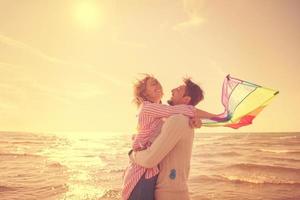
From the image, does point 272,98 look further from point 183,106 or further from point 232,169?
point 232,169

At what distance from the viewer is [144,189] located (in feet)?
10.2

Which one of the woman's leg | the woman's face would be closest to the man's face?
the woman's face

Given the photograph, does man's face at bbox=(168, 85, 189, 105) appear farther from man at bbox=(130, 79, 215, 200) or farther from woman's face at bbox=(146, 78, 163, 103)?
woman's face at bbox=(146, 78, 163, 103)

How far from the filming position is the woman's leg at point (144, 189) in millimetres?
3105

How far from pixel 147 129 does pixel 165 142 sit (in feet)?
0.95

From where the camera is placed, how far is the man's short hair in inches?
127

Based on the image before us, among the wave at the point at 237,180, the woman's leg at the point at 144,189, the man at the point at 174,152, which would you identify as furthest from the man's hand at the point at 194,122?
the wave at the point at 237,180

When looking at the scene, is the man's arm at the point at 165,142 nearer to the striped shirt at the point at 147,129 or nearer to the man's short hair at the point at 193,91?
the striped shirt at the point at 147,129

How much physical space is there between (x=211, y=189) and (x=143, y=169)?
13526 millimetres

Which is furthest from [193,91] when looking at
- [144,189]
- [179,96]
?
[144,189]

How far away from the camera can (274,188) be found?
1689 centimetres

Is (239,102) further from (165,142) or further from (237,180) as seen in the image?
(237,180)

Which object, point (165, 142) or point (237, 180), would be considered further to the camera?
point (237, 180)

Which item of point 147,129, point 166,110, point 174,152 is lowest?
point 174,152
